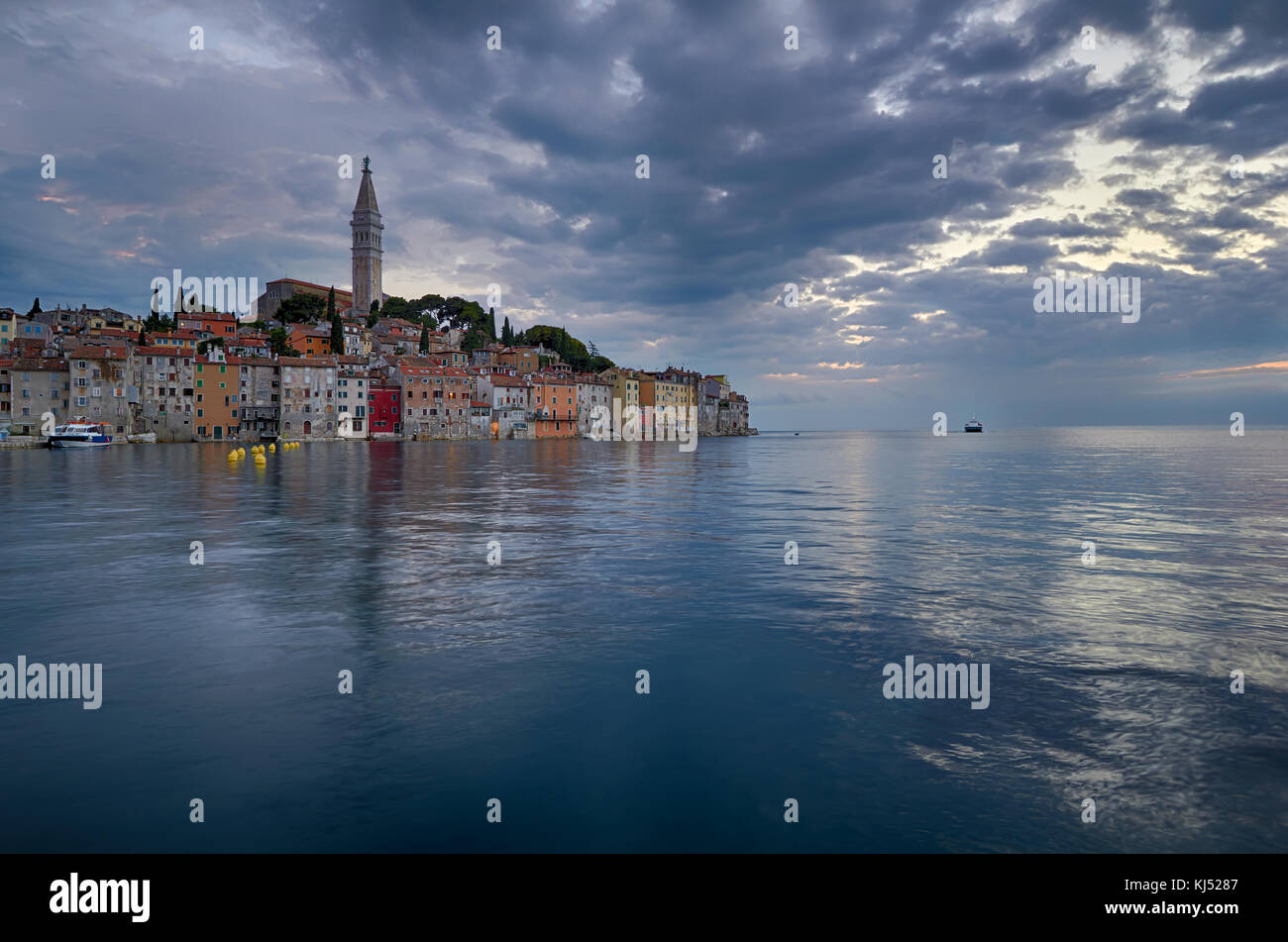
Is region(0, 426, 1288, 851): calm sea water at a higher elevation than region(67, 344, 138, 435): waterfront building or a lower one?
lower

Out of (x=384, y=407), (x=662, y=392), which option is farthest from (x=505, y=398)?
(x=662, y=392)

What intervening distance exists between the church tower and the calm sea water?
134149mm

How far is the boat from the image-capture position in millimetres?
68312

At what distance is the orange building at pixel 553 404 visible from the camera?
11350cm

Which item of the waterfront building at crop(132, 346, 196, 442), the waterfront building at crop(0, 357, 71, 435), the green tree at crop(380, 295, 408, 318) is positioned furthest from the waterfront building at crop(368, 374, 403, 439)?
the green tree at crop(380, 295, 408, 318)

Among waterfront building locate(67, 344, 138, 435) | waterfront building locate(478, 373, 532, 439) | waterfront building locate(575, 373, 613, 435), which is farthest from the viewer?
waterfront building locate(575, 373, 613, 435)

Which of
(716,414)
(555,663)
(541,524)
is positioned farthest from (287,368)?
(716,414)

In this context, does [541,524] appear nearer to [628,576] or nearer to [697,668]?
[628,576]

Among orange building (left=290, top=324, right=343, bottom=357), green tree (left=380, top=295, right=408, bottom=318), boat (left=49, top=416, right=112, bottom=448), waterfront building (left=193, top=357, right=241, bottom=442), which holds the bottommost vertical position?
boat (left=49, top=416, right=112, bottom=448)

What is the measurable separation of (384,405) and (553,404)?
90.4 ft

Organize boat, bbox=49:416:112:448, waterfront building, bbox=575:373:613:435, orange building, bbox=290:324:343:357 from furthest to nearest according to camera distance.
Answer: waterfront building, bbox=575:373:613:435 → orange building, bbox=290:324:343:357 → boat, bbox=49:416:112:448

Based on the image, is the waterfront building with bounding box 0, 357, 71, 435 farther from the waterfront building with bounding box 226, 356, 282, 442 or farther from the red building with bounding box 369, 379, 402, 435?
the red building with bounding box 369, 379, 402, 435

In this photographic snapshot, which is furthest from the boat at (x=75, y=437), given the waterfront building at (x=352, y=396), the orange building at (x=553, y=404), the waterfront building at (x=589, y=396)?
the waterfront building at (x=589, y=396)
